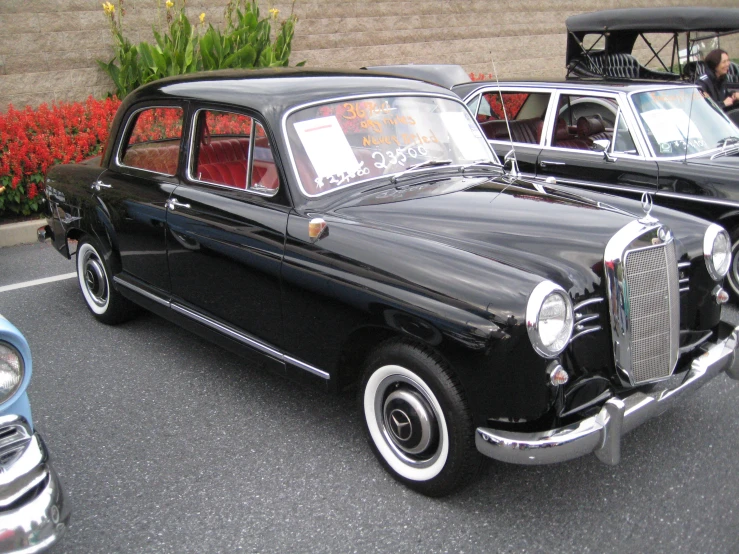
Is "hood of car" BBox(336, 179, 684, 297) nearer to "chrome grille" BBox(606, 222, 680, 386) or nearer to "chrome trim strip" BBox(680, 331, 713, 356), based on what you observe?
"chrome grille" BBox(606, 222, 680, 386)

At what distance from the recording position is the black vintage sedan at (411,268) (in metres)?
2.74

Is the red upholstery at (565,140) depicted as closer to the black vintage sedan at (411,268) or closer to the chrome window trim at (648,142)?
the chrome window trim at (648,142)

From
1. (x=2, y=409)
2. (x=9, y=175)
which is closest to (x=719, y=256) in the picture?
(x=2, y=409)

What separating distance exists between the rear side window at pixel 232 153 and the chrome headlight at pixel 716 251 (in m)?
2.05

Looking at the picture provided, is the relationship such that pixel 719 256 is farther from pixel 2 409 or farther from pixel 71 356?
pixel 71 356

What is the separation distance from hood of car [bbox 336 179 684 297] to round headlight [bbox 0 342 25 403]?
155cm

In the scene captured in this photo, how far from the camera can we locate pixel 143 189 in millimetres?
4367

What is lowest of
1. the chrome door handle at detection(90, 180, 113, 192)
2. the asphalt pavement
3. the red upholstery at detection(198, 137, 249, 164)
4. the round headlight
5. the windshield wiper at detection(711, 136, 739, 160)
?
the asphalt pavement

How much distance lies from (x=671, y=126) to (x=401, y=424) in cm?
371

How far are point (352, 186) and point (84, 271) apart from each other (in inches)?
99.5

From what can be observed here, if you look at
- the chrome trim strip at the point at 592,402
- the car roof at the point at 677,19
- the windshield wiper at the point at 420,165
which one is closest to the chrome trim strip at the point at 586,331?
the chrome trim strip at the point at 592,402

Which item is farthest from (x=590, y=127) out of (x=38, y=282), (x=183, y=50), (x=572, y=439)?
(x=183, y=50)

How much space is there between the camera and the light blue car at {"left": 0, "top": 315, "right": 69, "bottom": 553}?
219cm

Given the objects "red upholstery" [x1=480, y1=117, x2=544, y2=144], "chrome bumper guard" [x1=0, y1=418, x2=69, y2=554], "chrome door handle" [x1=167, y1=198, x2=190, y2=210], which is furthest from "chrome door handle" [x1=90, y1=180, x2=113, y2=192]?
"red upholstery" [x1=480, y1=117, x2=544, y2=144]
